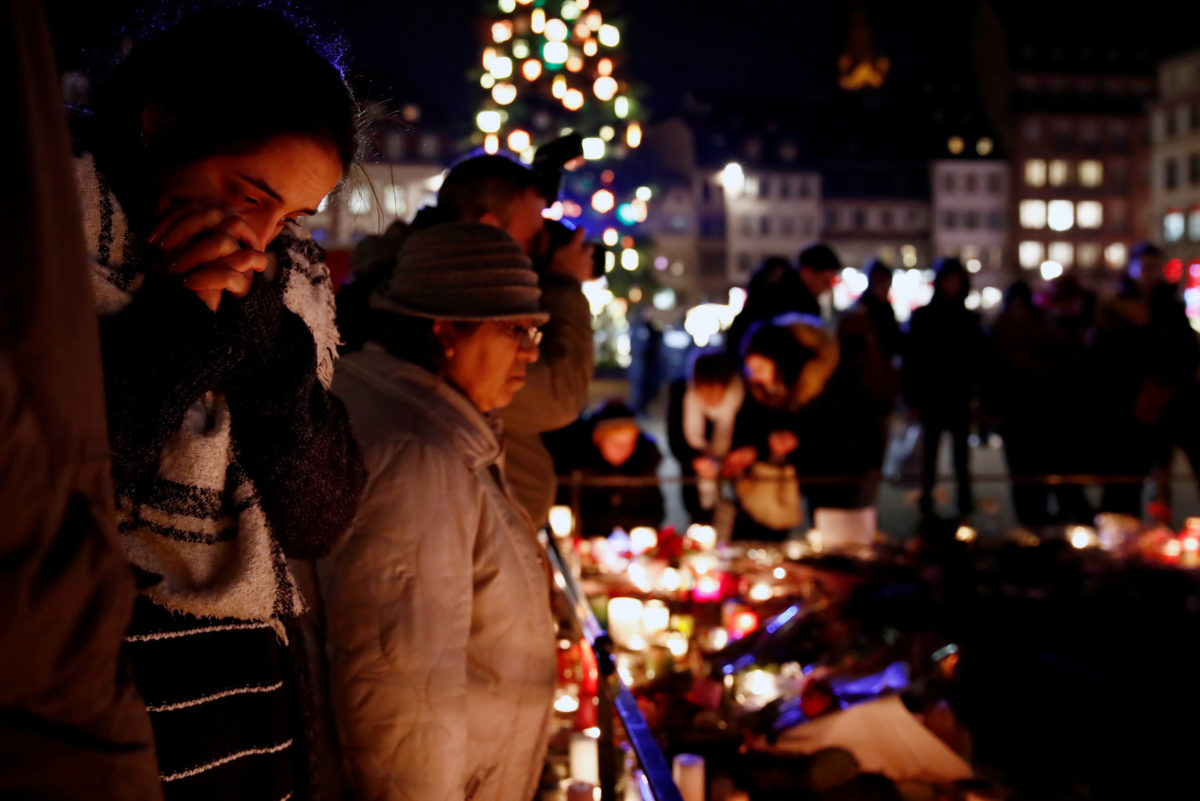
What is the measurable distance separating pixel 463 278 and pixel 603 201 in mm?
11174

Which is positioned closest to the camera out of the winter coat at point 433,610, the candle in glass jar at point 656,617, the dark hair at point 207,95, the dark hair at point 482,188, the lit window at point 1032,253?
the dark hair at point 207,95

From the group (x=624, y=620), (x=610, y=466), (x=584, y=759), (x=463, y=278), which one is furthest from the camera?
(x=610, y=466)

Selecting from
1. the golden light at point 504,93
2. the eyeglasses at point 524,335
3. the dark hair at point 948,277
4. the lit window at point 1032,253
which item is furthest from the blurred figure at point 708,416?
the lit window at point 1032,253

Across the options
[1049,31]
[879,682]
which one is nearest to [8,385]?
[879,682]

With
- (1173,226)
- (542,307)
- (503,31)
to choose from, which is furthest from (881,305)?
(1173,226)

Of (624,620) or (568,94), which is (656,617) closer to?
(624,620)

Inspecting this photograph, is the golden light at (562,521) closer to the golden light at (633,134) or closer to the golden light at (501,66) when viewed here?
the golden light at (633,134)

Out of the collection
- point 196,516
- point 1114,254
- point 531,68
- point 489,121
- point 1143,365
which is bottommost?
point 1143,365

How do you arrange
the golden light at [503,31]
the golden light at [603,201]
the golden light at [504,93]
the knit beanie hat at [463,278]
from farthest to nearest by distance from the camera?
the golden light at [603,201] → the golden light at [504,93] → the golden light at [503,31] → the knit beanie hat at [463,278]

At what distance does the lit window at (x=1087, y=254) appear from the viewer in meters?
66.1

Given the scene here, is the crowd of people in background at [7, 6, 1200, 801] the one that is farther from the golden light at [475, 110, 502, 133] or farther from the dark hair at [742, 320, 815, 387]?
the golden light at [475, 110, 502, 133]

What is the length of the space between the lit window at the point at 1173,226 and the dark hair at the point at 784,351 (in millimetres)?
52425

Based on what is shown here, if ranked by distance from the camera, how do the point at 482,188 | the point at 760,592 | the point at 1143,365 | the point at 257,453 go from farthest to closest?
the point at 1143,365, the point at 760,592, the point at 482,188, the point at 257,453

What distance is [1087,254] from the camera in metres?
66.4
